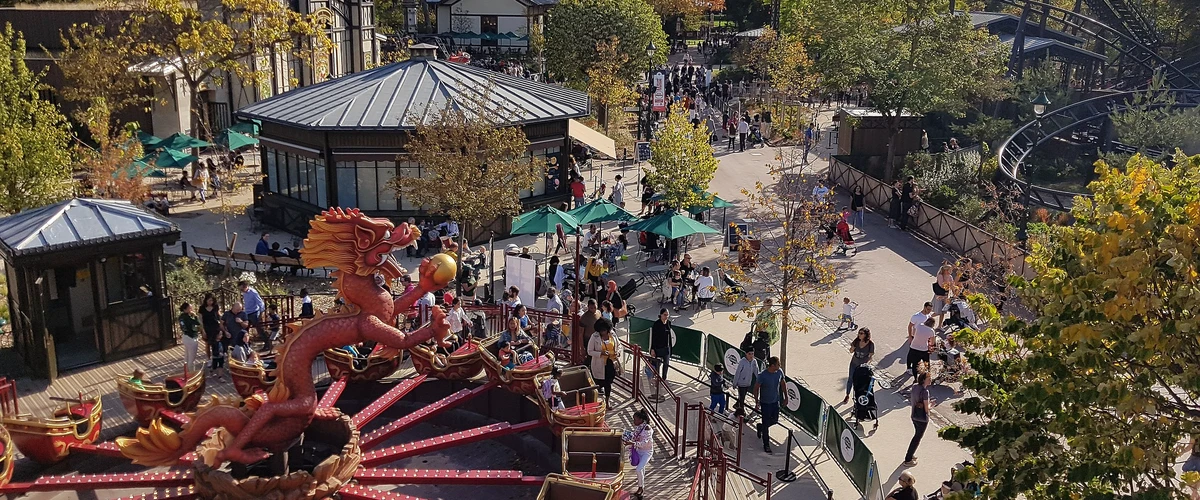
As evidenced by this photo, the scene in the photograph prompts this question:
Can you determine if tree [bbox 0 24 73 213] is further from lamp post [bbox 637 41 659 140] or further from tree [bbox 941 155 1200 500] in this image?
lamp post [bbox 637 41 659 140]

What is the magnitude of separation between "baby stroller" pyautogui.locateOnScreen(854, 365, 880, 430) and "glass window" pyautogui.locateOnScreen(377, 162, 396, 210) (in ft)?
51.7

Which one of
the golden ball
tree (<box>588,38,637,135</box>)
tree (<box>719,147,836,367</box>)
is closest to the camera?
the golden ball

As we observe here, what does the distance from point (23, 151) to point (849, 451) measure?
17630 mm

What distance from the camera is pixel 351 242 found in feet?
40.4

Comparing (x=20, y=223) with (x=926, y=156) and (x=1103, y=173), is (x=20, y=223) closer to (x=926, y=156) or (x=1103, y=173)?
(x=1103, y=173)

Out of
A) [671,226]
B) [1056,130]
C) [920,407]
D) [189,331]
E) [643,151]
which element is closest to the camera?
[920,407]

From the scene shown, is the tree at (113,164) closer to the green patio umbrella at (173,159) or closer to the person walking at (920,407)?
the green patio umbrella at (173,159)

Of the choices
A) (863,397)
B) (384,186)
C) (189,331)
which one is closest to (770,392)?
(863,397)

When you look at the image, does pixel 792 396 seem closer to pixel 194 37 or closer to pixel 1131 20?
pixel 194 37

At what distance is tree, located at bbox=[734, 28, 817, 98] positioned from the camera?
47.1m

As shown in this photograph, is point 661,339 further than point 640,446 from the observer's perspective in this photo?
Yes

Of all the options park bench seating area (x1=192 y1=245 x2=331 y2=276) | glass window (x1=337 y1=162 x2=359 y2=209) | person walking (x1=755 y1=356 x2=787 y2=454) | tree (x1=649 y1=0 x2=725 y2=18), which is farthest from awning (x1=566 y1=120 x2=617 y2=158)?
tree (x1=649 y1=0 x2=725 y2=18)

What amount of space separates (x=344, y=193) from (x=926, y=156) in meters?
20.0

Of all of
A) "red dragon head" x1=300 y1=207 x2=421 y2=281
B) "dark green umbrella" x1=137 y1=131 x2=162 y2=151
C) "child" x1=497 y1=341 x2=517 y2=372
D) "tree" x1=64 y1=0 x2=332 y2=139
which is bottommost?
"child" x1=497 y1=341 x2=517 y2=372
